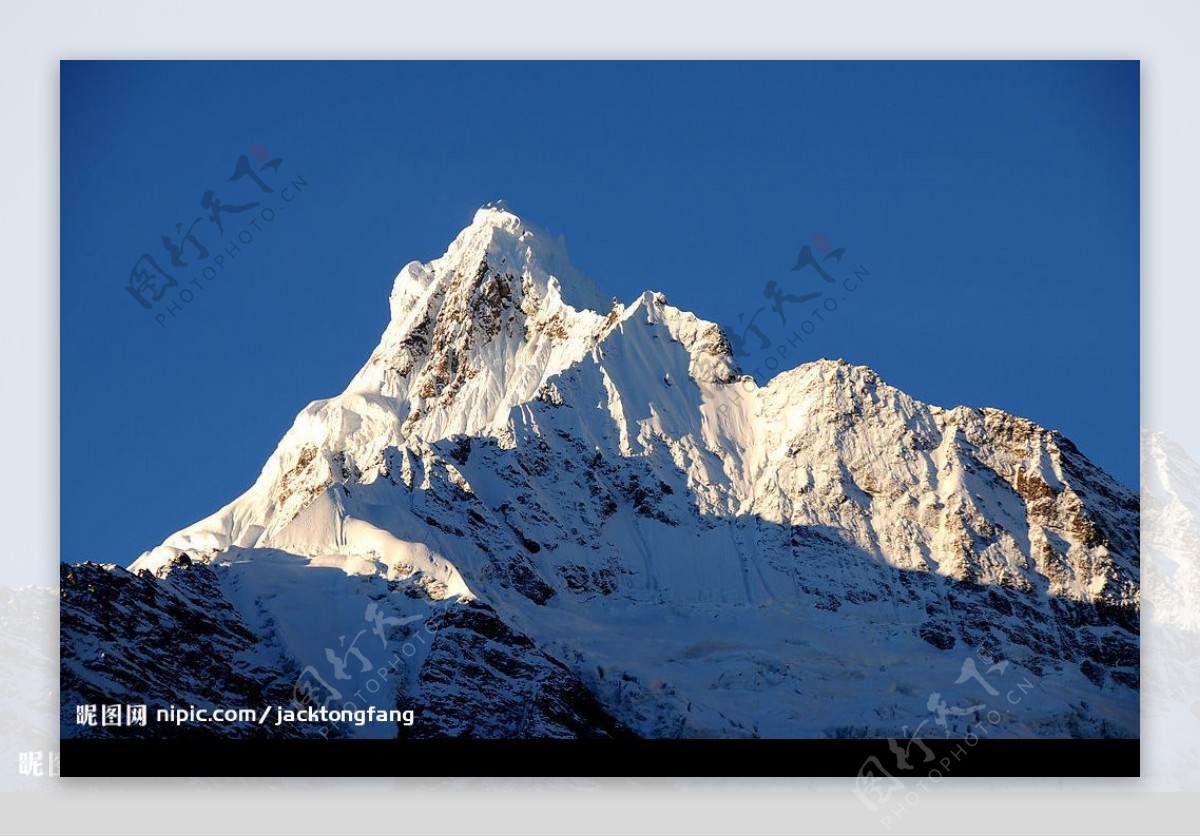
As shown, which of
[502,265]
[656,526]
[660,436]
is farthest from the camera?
[502,265]

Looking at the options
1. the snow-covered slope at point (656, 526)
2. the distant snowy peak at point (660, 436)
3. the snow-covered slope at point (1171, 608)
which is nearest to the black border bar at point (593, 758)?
the snow-covered slope at point (1171, 608)

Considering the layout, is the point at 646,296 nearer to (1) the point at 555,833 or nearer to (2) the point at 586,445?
(2) the point at 586,445

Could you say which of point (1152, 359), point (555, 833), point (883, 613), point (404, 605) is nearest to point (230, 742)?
point (555, 833)

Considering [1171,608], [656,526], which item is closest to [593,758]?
[1171,608]

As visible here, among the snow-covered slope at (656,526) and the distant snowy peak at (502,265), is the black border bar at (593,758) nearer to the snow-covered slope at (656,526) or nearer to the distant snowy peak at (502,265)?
the snow-covered slope at (656,526)

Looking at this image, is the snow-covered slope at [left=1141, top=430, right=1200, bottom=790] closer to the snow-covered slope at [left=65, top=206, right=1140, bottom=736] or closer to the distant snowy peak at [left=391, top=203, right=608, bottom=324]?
the snow-covered slope at [left=65, top=206, right=1140, bottom=736]

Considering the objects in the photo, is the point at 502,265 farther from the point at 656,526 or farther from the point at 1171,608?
the point at 1171,608

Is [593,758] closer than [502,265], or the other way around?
[593,758]

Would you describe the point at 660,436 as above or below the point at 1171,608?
above

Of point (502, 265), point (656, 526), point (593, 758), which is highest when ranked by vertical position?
point (502, 265)
